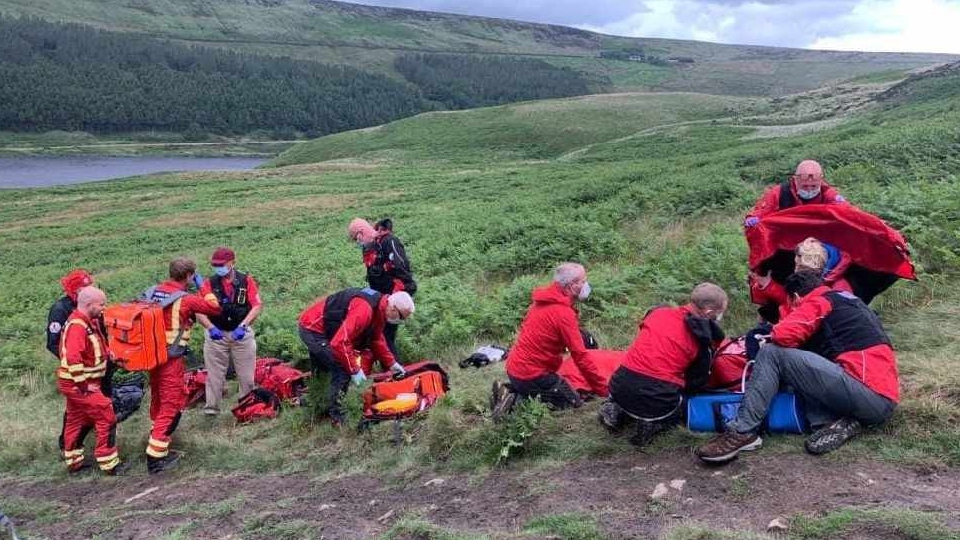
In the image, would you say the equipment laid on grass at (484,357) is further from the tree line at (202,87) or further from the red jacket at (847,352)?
the tree line at (202,87)

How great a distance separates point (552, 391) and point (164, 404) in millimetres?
4047

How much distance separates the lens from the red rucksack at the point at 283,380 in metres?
8.58

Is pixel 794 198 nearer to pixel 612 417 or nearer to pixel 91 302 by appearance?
pixel 612 417

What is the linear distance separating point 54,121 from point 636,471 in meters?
142

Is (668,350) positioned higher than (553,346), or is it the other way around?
(668,350)

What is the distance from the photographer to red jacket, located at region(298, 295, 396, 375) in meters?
7.13

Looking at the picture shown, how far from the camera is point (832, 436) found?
501cm

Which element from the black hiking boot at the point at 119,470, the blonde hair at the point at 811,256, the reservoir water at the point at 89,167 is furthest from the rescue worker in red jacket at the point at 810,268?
the reservoir water at the point at 89,167

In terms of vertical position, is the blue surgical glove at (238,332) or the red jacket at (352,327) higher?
the red jacket at (352,327)

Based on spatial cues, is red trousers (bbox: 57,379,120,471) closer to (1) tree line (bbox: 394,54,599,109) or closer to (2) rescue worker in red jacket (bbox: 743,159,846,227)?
(2) rescue worker in red jacket (bbox: 743,159,846,227)

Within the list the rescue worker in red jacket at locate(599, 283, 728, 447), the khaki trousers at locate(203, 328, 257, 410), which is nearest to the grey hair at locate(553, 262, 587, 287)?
the rescue worker in red jacket at locate(599, 283, 728, 447)

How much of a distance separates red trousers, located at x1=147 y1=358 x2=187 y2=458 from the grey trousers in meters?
5.48

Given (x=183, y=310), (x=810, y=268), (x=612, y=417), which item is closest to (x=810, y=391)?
(x=810, y=268)

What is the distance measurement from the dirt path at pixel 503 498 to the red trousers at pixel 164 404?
0.37 metres
